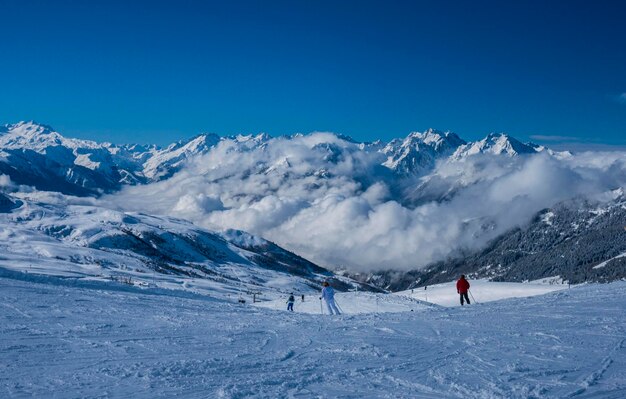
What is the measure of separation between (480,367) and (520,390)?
2.32 metres

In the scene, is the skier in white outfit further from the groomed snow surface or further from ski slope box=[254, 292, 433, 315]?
ski slope box=[254, 292, 433, 315]

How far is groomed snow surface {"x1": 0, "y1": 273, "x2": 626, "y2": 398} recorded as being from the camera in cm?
1123

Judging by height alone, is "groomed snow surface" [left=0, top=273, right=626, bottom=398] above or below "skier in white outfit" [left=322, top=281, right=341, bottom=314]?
below

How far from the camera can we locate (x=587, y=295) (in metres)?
33.2

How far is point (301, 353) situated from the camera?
15.3 meters

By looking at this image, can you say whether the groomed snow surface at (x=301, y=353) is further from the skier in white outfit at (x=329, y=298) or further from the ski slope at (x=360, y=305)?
the ski slope at (x=360, y=305)

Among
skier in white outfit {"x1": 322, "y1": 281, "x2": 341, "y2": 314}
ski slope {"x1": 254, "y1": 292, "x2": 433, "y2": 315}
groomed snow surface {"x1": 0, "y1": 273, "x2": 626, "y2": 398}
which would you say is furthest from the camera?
ski slope {"x1": 254, "y1": 292, "x2": 433, "y2": 315}

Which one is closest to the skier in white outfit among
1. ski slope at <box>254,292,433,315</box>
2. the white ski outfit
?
the white ski outfit

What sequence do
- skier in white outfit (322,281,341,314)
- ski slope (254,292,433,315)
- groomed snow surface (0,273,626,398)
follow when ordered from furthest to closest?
ski slope (254,292,433,315)
skier in white outfit (322,281,341,314)
groomed snow surface (0,273,626,398)

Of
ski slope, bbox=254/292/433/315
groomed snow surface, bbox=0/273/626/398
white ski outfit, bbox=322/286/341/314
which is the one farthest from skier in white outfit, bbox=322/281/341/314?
ski slope, bbox=254/292/433/315

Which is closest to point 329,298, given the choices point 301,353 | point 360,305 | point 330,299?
point 330,299

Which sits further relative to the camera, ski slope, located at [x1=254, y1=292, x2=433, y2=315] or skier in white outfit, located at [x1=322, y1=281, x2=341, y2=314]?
ski slope, located at [x1=254, y1=292, x2=433, y2=315]

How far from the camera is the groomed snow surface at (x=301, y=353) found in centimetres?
1123

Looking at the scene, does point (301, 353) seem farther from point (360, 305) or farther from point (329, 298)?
point (360, 305)
